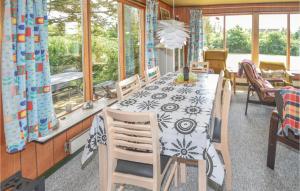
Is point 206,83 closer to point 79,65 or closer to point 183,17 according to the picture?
point 79,65

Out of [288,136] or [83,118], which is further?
[83,118]

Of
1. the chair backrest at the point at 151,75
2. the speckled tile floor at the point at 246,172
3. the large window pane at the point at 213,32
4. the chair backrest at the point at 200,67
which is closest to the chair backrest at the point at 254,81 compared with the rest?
the chair backrest at the point at 200,67

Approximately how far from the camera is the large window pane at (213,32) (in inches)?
297

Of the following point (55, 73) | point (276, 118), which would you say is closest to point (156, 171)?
point (276, 118)

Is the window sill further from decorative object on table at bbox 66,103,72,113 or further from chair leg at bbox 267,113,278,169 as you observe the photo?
chair leg at bbox 267,113,278,169

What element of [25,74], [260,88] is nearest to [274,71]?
[260,88]

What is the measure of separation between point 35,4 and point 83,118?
4.39 feet

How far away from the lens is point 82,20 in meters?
3.37

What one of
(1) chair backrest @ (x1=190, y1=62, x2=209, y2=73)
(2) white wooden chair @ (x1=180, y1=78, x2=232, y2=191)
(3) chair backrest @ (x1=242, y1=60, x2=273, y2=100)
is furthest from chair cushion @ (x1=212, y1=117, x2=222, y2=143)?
(1) chair backrest @ (x1=190, y1=62, x2=209, y2=73)

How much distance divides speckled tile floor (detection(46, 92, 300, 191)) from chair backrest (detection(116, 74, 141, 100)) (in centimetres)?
80

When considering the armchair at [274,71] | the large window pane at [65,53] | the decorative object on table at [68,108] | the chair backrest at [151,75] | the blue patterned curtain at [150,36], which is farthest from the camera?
the armchair at [274,71]

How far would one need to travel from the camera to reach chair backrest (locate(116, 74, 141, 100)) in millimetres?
2635

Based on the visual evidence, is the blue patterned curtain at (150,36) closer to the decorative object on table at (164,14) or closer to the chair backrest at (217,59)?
the decorative object on table at (164,14)

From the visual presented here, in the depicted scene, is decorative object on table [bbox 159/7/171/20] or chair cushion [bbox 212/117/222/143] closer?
chair cushion [bbox 212/117/222/143]
